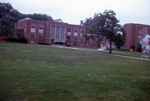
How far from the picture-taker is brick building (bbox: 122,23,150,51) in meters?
72.5

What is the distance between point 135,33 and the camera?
72.9 metres

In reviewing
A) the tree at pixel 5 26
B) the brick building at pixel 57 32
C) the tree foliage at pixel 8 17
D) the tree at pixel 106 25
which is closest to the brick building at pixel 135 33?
the brick building at pixel 57 32

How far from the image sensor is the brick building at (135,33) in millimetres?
72500

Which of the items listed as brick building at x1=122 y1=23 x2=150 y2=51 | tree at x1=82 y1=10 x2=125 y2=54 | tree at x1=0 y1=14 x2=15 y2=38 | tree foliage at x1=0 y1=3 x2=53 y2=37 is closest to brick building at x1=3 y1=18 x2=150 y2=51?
brick building at x1=122 y1=23 x2=150 y2=51

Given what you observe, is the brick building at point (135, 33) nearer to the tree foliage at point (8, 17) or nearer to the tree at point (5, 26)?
the tree foliage at point (8, 17)

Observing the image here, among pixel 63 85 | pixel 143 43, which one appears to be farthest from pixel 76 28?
pixel 63 85

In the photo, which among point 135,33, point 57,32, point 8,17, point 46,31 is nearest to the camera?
point 8,17

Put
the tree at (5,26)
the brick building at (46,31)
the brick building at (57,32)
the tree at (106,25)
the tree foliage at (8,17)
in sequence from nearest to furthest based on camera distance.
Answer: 1. the tree at (106,25)
2. the tree at (5,26)
3. the tree foliage at (8,17)
4. the brick building at (46,31)
5. the brick building at (57,32)

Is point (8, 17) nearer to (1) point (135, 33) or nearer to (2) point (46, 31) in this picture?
(2) point (46, 31)

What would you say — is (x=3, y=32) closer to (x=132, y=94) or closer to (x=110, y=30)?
(x=110, y=30)

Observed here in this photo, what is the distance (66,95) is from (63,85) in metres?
1.17

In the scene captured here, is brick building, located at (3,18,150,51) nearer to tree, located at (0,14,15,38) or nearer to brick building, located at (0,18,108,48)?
brick building, located at (0,18,108,48)

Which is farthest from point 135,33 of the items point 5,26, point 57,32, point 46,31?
point 5,26

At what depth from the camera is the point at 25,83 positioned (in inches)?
264
